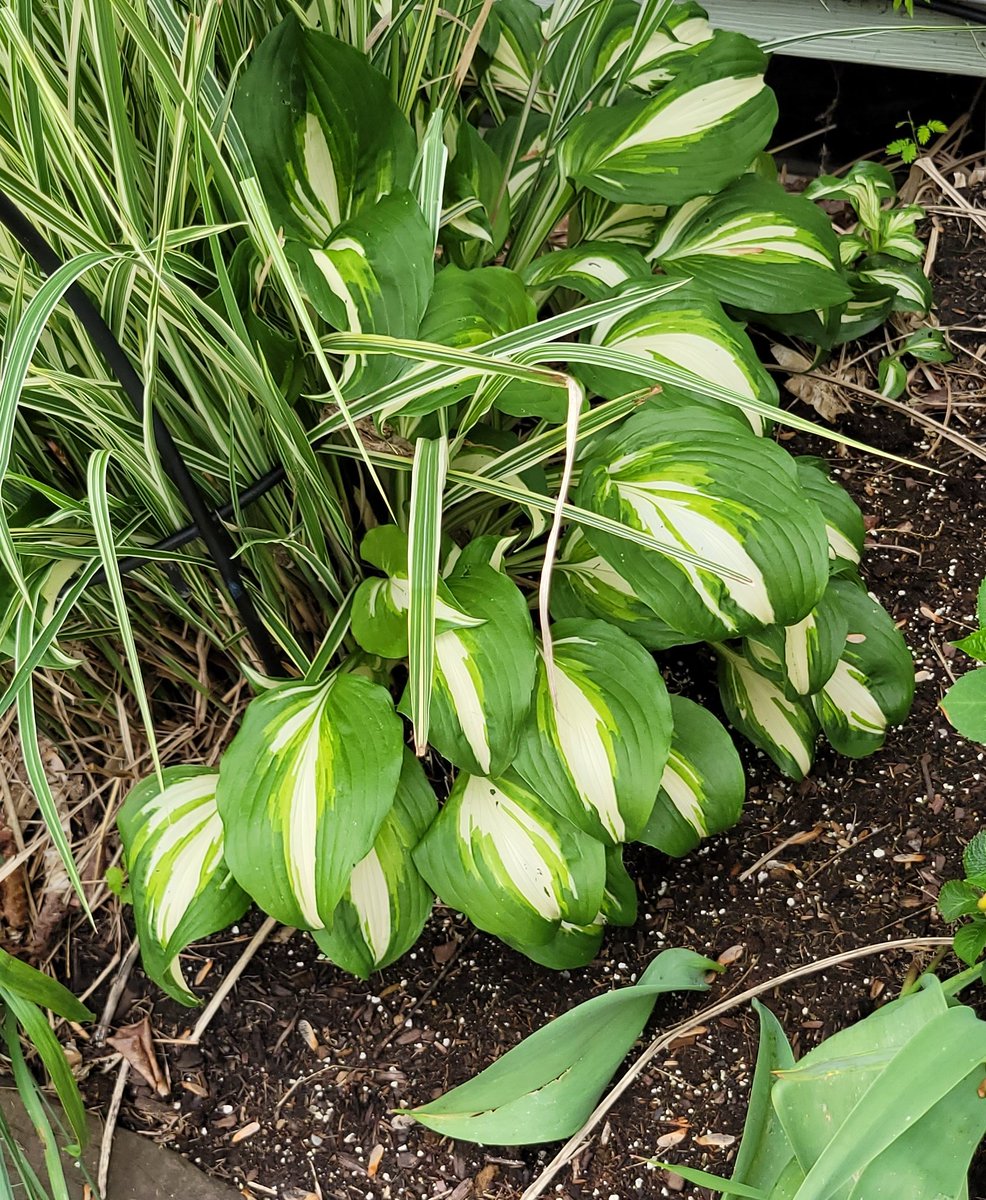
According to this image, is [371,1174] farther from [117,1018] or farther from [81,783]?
[81,783]

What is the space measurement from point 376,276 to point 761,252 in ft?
1.55

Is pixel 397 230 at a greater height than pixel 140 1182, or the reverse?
pixel 397 230

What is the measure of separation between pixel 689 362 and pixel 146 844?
2.12 feet

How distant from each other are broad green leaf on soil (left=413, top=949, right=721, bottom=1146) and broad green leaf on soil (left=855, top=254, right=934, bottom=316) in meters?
0.86

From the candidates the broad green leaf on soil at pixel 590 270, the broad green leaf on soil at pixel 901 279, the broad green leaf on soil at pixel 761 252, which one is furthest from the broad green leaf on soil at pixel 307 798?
the broad green leaf on soil at pixel 901 279

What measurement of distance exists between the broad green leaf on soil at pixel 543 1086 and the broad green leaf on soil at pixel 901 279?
863 millimetres

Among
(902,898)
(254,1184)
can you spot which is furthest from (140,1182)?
(902,898)

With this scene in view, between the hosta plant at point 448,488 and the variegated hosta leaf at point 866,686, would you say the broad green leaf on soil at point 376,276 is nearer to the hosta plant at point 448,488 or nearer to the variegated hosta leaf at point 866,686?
the hosta plant at point 448,488

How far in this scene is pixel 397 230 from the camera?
75 centimetres

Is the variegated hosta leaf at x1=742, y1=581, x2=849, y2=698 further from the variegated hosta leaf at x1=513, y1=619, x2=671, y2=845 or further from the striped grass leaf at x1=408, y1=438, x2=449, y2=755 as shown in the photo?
the striped grass leaf at x1=408, y1=438, x2=449, y2=755

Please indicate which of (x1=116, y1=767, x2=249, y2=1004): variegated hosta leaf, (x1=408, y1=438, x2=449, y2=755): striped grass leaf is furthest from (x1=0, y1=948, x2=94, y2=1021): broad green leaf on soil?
(x1=408, y1=438, x2=449, y2=755): striped grass leaf

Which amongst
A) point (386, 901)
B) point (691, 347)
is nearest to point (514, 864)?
point (386, 901)

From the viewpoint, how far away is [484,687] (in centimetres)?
77

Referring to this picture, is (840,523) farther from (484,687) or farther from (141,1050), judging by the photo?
(141,1050)
